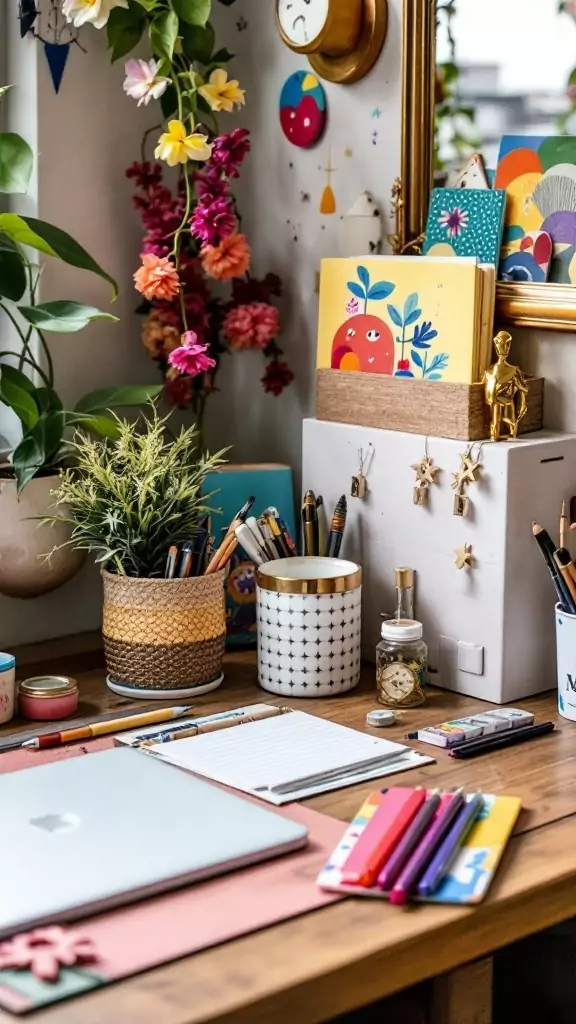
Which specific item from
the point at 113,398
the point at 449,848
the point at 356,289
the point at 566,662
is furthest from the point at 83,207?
the point at 449,848

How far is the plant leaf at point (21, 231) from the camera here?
1553 millimetres

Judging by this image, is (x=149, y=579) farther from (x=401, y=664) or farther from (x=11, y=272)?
(x=11, y=272)

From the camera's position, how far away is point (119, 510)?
1.53 m

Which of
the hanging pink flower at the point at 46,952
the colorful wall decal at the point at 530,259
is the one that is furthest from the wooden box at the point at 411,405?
the hanging pink flower at the point at 46,952

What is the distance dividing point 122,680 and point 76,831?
0.43 m

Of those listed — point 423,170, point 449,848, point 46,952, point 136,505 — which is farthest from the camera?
point 423,170

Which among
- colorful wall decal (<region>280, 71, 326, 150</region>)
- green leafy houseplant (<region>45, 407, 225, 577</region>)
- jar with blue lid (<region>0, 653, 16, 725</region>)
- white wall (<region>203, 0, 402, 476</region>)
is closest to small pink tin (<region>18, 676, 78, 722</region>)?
jar with blue lid (<region>0, 653, 16, 725</region>)

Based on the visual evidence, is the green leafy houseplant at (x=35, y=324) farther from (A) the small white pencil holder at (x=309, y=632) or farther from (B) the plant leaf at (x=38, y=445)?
(A) the small white pencil holder at (x=309, y=632)

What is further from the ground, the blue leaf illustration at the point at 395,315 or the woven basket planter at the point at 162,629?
the blue leaf illustration at the point at 395,315

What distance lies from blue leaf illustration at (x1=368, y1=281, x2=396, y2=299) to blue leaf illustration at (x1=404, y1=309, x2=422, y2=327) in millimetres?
40

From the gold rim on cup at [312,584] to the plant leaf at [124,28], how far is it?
68 cm

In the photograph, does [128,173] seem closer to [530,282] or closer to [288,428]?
[288,428]

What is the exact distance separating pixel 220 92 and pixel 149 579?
23.9 inches

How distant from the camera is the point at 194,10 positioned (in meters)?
1.66
